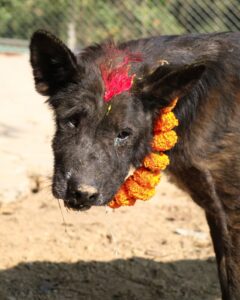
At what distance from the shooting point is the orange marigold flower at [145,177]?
5.30m

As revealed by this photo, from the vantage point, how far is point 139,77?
5.06 meters

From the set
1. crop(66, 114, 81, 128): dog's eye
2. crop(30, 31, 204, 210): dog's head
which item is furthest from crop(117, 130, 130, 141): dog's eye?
crop(66, 114, 81, 128): dog's eye

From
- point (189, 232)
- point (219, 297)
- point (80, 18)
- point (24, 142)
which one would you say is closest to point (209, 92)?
point (219, 297)

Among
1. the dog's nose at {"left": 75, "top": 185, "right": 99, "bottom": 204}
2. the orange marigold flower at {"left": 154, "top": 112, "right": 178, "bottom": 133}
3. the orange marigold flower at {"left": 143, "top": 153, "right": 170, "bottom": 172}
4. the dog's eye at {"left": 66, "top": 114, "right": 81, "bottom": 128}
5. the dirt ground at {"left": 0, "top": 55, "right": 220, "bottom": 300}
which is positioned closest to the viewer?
the dog's nose at {"left": 75, "top": 185, "right": 99, "bottom": 204}

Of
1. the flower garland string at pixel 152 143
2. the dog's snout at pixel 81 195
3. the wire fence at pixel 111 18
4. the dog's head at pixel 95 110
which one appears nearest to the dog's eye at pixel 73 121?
the dog's head at pixel 95 110

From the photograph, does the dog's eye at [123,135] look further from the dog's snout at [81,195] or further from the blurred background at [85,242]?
the blurred background at [85,242]

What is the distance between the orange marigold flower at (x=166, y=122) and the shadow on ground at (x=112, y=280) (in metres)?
1.68

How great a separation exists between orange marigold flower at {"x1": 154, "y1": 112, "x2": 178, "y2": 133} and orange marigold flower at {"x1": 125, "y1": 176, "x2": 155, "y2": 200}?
471 millimetres

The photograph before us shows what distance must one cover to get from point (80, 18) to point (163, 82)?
10233mm

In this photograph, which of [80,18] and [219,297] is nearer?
[219,297]

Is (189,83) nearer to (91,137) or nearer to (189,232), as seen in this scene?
(91,137)

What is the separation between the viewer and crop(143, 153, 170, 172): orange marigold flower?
520 centimetres

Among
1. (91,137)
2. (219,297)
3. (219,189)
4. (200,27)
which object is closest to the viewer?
(91,137)

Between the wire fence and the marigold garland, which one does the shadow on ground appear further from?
the wire fence
